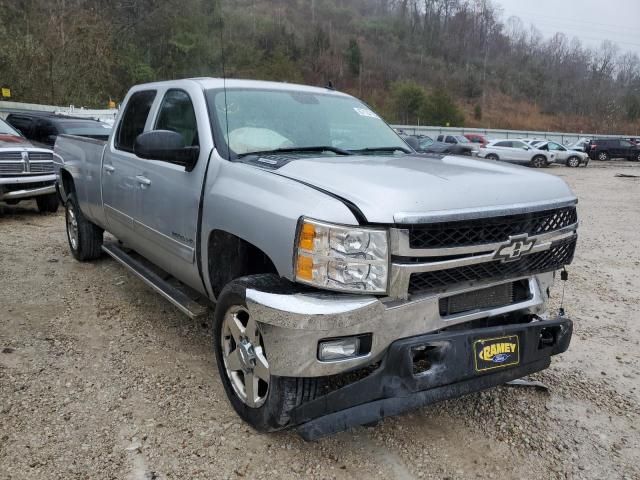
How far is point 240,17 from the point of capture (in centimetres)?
422

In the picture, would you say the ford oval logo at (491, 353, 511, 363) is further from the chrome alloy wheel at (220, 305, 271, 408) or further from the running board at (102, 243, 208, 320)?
the running board at (102, 243, 208, 320)

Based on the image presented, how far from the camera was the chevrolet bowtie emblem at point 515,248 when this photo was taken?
2.61 m

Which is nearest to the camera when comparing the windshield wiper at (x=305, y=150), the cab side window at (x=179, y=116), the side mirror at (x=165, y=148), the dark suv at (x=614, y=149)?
the side mirror at (x=165, y=148)

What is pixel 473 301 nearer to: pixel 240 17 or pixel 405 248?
pixel 405 248

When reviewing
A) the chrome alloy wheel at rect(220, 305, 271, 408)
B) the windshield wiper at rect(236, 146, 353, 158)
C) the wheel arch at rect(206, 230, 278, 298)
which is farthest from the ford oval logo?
the windshield wiper at rect(236, 146, 353, 158)

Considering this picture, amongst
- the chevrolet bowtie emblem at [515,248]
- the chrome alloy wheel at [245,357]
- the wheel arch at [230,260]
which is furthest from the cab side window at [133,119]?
the chevrolet bowtie emblem at [515,248]

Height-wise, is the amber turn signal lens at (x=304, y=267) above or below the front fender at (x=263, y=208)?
below

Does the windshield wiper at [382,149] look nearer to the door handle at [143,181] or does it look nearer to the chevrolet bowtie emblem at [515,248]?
the chevrolet bowtie emblem at [515,248]

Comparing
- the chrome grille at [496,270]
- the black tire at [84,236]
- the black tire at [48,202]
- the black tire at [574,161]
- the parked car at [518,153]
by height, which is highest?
the chrome grille at [496,270]

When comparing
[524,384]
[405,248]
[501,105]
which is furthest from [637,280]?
[501,105]

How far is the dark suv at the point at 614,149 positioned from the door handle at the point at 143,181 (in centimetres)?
3816

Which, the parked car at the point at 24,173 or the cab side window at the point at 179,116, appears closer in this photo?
the cab side window at the point at 179,116

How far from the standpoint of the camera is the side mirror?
3221 mm

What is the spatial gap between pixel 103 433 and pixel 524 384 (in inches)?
96.6
